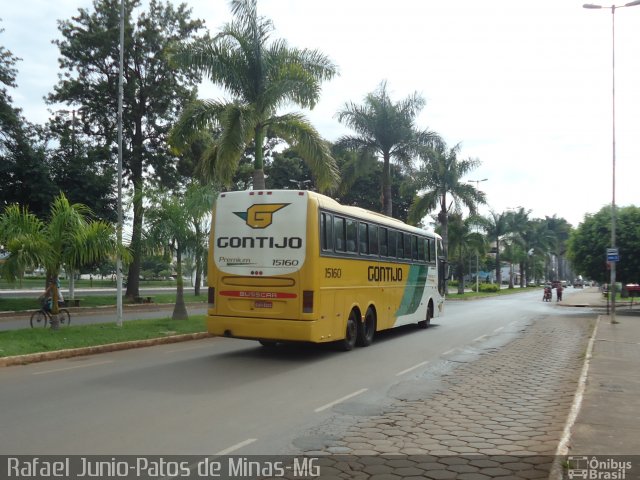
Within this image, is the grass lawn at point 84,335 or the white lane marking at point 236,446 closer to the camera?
the white lane marking at point 236,446

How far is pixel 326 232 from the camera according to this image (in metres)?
12.2

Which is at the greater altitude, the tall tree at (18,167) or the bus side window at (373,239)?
the tall tree at (18,167)

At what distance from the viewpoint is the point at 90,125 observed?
31000mm

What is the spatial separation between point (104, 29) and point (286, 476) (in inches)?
1197

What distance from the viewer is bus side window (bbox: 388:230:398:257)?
1603 cm

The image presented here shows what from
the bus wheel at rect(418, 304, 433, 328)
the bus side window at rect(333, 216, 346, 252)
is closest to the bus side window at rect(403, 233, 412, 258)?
the bus wheel at rect(418, 304, 433, 328)

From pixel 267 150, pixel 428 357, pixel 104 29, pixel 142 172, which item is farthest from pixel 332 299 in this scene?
pixel 267 150

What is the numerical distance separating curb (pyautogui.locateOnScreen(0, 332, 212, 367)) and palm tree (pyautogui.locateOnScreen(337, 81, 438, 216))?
688 inches

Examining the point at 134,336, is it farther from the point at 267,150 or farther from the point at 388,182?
the point at 267,150

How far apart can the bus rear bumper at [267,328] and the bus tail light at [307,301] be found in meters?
0.24

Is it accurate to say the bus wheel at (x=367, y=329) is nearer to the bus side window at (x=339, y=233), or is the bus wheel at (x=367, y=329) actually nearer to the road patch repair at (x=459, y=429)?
the bus side window at (x=339, y=233)

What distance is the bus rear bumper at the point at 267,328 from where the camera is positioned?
37.3 feet

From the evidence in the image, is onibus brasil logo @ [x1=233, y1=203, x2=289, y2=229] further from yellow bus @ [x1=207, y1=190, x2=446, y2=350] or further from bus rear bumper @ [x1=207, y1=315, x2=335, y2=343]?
bus rear bumper @ [x1=207, y1=315, x2=335, y2=343]

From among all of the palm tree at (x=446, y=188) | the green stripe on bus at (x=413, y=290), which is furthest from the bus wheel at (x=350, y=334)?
the palm tree at (x=446, y=188)
